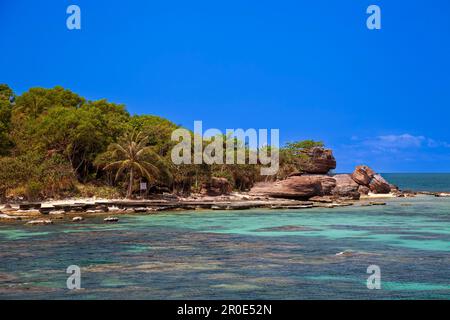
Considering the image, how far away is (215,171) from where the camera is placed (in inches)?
3009

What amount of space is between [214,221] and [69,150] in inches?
1103

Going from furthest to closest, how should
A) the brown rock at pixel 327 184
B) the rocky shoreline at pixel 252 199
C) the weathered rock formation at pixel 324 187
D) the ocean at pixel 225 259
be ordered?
the brown rock at pixel 327 184, the weathered rock formation at pixel 324 187, the rocky shoreline at pixel 252 199, the ocean at pixel 225 259

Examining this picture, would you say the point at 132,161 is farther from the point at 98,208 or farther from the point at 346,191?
the point at 346,191

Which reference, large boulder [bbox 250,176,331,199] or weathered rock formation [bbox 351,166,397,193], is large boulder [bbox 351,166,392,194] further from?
large boulder [bbox 250,176,331,199]

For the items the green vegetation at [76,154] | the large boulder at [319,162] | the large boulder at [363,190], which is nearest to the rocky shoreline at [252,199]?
the large boulder at [319,162]

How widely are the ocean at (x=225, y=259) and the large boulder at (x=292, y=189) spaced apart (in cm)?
2717

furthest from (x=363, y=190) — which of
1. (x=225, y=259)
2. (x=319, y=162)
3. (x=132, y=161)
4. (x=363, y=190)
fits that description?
(x=225, y=259)

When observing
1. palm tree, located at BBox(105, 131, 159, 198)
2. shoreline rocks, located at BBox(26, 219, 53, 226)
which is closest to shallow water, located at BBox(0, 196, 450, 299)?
shoreline rocks, located at BBox(26, 219, 53, 226)

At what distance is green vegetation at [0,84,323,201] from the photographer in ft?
175

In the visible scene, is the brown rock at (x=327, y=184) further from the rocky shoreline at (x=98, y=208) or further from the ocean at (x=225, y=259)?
the ocean at (x=225, y=259)

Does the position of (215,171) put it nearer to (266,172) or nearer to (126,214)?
(266,172)

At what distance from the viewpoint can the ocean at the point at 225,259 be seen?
16.8 metres

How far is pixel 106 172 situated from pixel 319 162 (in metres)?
36.1

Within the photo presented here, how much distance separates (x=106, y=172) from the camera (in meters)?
66.1
